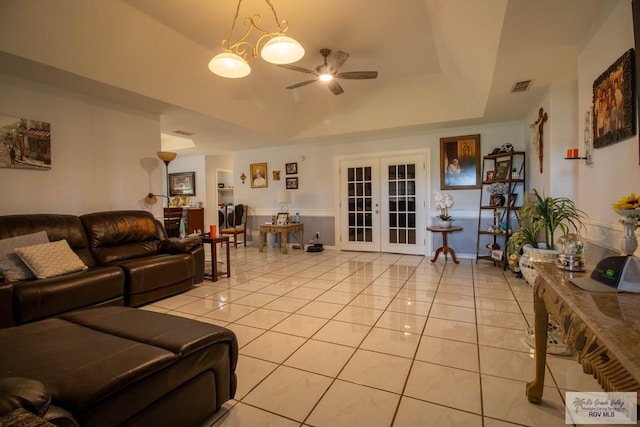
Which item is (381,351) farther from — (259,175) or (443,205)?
(259,175)

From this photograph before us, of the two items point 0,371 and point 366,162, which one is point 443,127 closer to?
point 366,162

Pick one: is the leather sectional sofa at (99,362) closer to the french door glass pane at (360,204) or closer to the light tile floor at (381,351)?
the light tile floor at (381,351)

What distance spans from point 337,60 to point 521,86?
213cm

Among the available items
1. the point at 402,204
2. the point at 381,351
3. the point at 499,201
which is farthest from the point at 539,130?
the point at 381,351

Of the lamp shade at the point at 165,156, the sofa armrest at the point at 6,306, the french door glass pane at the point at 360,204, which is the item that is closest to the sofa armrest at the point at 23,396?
the sofa armrest at the point at 6,306

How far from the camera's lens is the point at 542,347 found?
5.22 feet

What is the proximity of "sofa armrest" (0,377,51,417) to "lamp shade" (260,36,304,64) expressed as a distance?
2402 mm

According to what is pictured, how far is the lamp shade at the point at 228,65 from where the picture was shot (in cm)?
254

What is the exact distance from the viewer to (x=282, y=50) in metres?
2.43

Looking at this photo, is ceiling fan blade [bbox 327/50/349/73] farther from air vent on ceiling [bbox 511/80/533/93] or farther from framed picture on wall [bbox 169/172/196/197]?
framed picture on wall [bbox 169/172/196/197]

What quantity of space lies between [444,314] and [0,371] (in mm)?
2889

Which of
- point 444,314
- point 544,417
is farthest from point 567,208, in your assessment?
point 544,417

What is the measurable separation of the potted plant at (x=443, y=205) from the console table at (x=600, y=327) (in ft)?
12.1

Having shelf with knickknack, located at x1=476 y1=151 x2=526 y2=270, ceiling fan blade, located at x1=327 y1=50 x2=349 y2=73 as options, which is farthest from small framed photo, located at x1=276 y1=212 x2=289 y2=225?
shelf with knickknack, located at x1=476 y1=151 x2=526 y2=270
